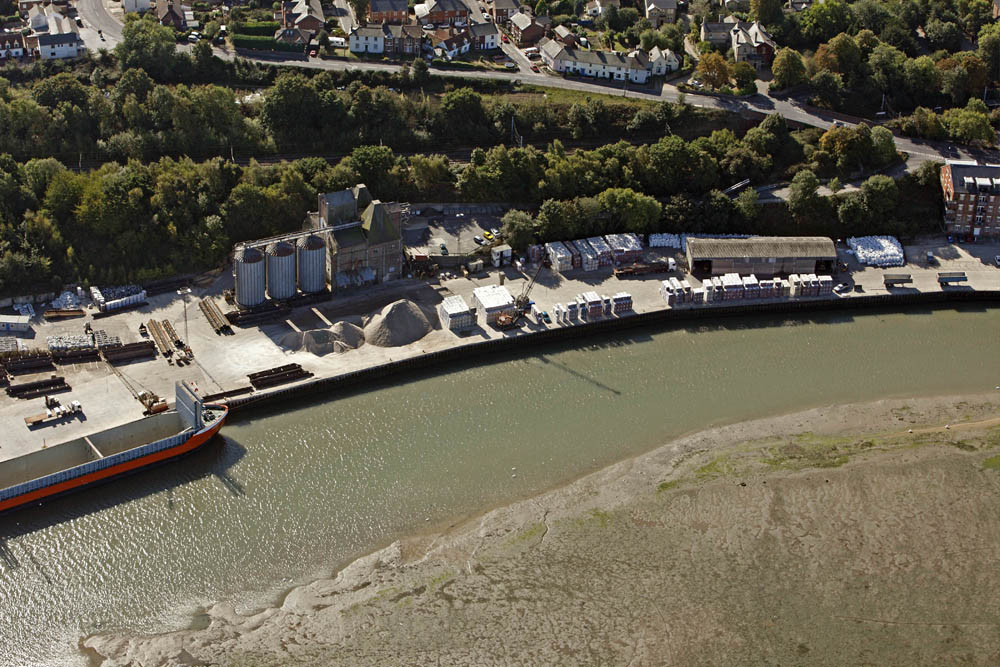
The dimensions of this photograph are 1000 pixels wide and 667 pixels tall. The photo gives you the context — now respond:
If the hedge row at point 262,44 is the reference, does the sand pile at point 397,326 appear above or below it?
below

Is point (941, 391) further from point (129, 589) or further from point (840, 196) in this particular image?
point (129, 589)

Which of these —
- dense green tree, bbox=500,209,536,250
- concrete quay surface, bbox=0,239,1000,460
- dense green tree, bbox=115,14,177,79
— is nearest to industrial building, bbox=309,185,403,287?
concrete quay surface, bbox=0,239,1000,460

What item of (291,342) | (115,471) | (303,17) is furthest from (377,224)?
(303,17)

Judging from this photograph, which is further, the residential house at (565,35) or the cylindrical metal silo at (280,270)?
the residential house at (565,35)

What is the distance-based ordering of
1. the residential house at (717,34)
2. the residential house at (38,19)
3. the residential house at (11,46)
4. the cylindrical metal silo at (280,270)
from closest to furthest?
1. the cylindrical metal silo at (280,270)
2. the residential house at (11,46)
3. the residential house at (38,19)
4. the residential house at (717,34)

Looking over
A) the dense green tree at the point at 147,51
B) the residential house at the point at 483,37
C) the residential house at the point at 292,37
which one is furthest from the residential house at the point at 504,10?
the dense green tree at the point at 147,51

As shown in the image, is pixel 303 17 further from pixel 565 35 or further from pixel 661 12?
pixel 661 12

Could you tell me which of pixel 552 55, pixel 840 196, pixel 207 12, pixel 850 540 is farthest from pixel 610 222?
pixel 207 12

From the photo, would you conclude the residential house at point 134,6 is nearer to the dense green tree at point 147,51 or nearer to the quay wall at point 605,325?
the dense green tree at point 147,51
